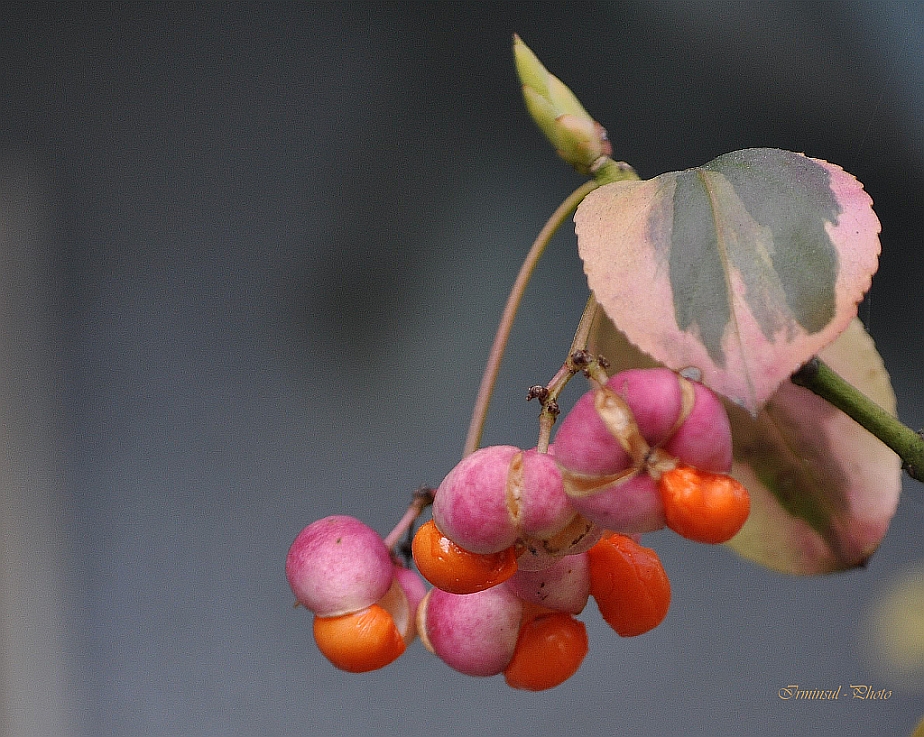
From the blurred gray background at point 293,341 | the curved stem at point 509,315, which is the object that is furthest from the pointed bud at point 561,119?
the blurred gray background at point 293,341

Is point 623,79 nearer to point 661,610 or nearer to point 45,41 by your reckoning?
point 45,41

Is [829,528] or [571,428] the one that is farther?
[829,528]

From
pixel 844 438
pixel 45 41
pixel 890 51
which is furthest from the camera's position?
pixel 45 41

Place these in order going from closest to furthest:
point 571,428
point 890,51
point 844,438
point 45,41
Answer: point 571,428 → point 844,438 → point 890,51 → point 45,41

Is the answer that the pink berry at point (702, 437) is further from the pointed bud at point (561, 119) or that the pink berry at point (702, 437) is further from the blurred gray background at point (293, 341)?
the blurred gray background at point (293, 341)

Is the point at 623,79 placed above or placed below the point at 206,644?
above

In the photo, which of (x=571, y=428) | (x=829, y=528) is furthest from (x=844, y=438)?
(x=571, y=428)
